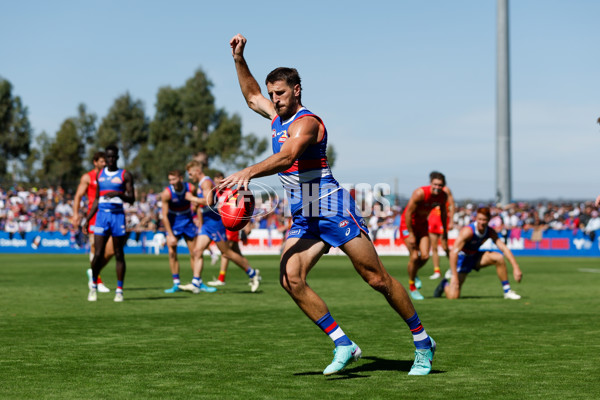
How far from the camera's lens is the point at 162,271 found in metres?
23.4

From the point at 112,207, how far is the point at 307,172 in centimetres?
708

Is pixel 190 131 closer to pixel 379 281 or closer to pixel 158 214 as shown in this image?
pixel 158 214

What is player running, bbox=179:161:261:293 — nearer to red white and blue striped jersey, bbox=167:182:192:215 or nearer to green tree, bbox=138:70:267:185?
red white and blue striped jersey, bbox=167:182:192:215

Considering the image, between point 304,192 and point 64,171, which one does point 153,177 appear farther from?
point 304,192

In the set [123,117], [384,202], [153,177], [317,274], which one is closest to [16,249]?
[384,202]

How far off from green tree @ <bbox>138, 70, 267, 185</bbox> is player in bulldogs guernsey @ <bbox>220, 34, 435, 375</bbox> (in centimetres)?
8146

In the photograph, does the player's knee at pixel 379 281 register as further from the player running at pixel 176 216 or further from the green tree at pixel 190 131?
the green tree at pixel 190 131

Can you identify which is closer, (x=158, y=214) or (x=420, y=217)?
(x=420, y=217)

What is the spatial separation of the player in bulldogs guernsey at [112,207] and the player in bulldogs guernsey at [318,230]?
22.0 feet

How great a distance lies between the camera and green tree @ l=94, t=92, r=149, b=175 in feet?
310

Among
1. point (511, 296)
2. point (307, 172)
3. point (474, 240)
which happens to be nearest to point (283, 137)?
point (307, 172)

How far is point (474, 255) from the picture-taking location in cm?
1381

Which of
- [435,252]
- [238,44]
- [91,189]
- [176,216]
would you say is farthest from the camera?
[435,252]

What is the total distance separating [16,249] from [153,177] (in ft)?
155
